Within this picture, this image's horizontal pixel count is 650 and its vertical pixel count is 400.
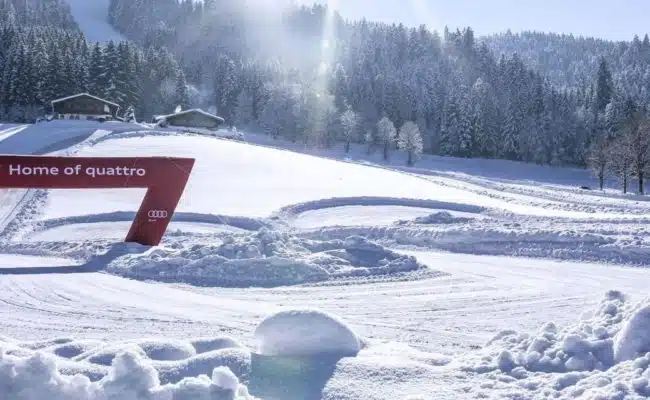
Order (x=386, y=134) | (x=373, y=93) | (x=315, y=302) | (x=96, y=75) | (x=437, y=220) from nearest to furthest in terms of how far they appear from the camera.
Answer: (x=315, y=302), (x=437, y=220), (x=96, y=75), (x=386, y=134), (x=373, y=93)

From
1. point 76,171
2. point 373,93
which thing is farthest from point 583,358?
point 373,93

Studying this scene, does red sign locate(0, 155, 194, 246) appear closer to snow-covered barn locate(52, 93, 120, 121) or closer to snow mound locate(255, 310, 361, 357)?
snow mound locate(255, 310, 361, 357)

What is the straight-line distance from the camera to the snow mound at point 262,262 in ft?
40.3

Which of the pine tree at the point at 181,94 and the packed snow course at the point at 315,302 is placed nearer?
the packed snow course at the point at 315,302

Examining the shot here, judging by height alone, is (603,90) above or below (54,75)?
above

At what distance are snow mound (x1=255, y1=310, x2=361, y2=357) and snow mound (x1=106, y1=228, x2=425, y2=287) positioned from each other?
17.3 ft

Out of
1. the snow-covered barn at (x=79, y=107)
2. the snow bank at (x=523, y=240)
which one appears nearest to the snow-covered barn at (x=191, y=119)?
the snow-covered barn at (x=79, y=107)

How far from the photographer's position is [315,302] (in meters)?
10.8

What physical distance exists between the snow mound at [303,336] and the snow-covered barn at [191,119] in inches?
2527

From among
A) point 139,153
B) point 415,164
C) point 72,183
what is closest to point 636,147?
point 415,164

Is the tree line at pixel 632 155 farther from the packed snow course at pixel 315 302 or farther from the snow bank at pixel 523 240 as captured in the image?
the snow bank at pixel 523 240

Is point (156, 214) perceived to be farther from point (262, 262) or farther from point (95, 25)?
point (95, 25)

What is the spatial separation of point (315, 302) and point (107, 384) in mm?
6271

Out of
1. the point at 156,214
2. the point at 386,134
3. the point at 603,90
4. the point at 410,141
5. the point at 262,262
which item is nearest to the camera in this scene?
the point at 262,262
